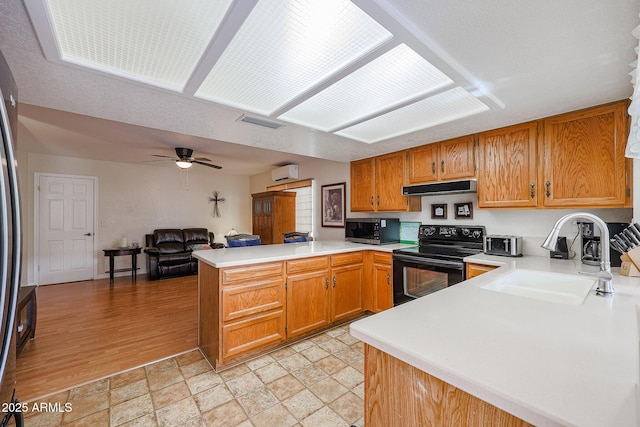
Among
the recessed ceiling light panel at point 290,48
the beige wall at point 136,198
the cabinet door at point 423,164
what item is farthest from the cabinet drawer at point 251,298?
the beige wall at point 136,198

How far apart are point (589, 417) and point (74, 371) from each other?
10.5ft

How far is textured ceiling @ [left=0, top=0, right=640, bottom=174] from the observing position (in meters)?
1.12

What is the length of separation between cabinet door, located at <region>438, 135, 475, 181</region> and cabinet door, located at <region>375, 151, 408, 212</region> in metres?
0.50

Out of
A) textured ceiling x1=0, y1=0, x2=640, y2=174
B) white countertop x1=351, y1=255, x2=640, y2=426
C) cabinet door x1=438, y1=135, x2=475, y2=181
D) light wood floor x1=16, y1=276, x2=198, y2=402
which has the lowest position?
light wood floor x1=16, y1=276, x2=198, y2=402

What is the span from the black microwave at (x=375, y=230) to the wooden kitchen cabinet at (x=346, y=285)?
33cm

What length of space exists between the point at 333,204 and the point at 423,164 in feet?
6.04

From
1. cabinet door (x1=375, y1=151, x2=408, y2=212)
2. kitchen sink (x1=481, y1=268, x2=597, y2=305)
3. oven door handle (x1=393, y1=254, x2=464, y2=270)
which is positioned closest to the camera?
kitchen sink (x1=481, y1=268, x2=597, y2=305)

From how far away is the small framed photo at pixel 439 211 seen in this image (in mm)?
3229

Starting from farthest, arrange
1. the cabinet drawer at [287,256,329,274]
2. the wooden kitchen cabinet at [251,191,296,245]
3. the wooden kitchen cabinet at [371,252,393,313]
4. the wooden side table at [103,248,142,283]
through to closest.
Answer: the wooden kitchen cabinet at [251,191,296,245]
the wooden side table at [103,248,142,283]
the wooden kitchen cabinet at [371,252,393,313]
the cabinet drawer at [287,256,329,274]

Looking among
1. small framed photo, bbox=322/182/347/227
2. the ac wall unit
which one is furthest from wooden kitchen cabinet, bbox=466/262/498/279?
the ac wall unit

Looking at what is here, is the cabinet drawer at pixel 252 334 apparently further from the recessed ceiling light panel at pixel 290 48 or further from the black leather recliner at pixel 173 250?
the black leather recliner at pixel 173 250

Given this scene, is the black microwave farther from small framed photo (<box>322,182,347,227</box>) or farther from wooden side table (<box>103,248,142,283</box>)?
wooden side table (<box>103,248,142,283</box>)

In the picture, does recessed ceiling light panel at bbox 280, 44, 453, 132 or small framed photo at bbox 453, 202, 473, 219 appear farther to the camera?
small framed photo at bbox 453, 202, 473, 219

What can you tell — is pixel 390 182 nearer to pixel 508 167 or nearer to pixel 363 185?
pixel 363 185
